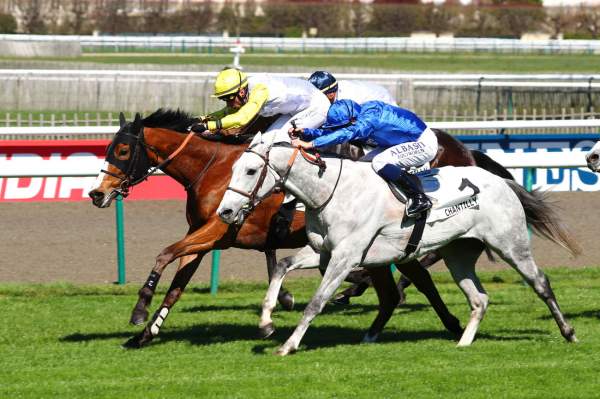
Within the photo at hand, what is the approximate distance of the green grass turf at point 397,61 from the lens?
1811 inches

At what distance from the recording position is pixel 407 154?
6777mm

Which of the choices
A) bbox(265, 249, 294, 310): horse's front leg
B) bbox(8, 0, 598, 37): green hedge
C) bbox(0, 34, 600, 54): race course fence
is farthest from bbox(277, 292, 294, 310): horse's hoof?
bbox(8, 0, 598, 37): green hedge

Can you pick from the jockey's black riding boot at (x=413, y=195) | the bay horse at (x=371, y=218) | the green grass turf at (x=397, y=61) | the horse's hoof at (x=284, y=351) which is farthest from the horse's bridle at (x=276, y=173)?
the green grass turf at (x=397, y=61)

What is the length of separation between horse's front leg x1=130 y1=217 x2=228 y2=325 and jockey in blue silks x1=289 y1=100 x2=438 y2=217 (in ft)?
3.63

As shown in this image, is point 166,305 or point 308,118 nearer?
point 166,305

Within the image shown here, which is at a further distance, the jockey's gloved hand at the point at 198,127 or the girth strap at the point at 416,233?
the jockey's gloved hand at the point at 198,127

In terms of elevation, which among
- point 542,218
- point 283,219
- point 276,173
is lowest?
point 283,219

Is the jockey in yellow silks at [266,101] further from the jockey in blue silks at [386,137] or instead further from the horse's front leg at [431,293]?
the horse's front leg at [431,293]

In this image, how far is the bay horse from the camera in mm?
6363

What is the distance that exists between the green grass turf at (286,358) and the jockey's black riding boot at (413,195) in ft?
2.62

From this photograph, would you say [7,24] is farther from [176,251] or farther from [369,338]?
[369,338]

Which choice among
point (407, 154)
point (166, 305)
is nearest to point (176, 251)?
point (166, 305)

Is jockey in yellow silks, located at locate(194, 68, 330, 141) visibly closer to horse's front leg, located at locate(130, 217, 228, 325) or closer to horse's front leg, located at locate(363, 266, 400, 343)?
horse's front leg, located at locate(130, 217, 228, 325)

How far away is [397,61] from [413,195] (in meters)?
45.5
